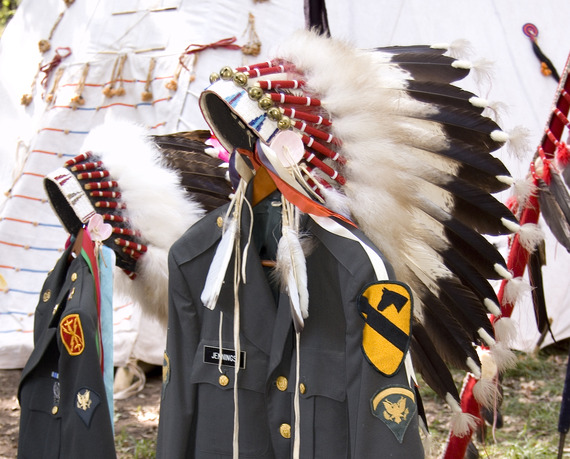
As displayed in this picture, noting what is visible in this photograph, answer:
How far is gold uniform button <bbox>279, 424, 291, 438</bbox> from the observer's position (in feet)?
5.29

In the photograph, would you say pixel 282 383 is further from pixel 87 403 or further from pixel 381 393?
pixel 87 403

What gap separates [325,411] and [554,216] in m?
1.16

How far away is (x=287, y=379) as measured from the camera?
1.62 meters

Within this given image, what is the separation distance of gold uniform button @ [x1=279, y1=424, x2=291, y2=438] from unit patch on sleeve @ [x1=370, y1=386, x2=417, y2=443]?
0.82ft

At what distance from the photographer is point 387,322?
1.46 metres

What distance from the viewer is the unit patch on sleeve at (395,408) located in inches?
56.7

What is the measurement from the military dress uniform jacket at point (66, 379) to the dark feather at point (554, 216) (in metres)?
1.42

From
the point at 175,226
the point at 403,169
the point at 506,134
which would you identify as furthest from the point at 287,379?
the point at 506,134

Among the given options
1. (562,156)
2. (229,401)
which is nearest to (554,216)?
(562,156)

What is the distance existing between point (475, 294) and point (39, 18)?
3629 mm

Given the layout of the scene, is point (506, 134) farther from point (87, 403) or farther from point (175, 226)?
point (87, 403)

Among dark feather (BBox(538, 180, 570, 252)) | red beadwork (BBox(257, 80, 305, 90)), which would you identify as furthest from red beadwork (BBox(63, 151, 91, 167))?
dark feather (BBox(538, 180, 570, 252))

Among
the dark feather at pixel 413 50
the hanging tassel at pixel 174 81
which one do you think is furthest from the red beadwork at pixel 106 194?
the hanging tassel at pixel 174 81

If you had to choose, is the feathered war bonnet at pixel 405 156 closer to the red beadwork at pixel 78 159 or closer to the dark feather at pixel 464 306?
the dark feather at pixel 464 306
